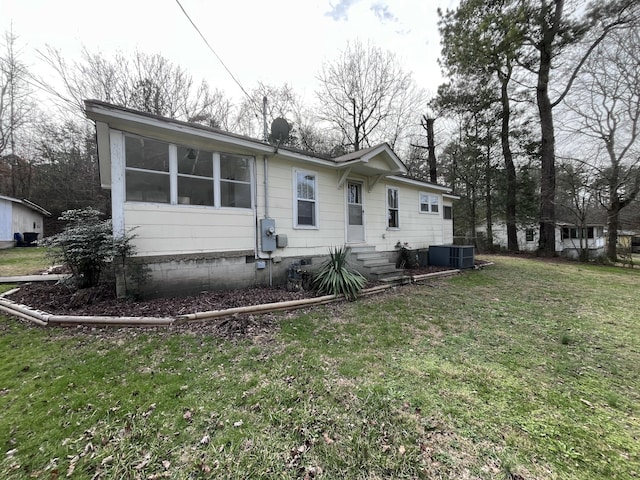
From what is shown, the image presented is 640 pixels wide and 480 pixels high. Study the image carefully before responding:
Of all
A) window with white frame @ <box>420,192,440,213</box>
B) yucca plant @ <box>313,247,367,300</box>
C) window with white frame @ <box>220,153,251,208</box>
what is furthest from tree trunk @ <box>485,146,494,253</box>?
window with white frame @ <box>220,153,251,208</box>

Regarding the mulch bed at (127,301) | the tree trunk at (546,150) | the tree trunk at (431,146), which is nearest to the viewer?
the mulch bed at (127,301)

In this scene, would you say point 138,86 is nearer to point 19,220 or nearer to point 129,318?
point 19,220

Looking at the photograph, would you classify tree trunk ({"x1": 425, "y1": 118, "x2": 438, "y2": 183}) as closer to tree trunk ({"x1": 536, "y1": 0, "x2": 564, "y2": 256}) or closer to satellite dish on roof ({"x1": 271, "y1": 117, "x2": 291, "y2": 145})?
tree trunk ({"x1": 536, "y1": 0, "x2": 564, "y2": 256})

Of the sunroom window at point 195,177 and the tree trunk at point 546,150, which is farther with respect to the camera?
the tree trunk at point 546,150

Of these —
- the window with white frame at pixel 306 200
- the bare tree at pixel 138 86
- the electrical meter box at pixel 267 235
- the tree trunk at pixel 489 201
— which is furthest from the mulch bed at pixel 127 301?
the tree trunk at pixel 489 201

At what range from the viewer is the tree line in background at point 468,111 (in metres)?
12.2

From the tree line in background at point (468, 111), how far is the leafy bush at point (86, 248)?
8561 millimetres

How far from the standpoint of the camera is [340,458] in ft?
5.96

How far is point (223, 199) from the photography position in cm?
577

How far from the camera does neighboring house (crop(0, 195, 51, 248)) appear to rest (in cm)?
1555

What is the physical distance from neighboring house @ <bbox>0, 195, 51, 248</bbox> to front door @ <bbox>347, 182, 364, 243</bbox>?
21.3 metres

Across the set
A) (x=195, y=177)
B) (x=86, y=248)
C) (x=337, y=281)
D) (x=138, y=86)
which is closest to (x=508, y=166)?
(x=337, y=281)

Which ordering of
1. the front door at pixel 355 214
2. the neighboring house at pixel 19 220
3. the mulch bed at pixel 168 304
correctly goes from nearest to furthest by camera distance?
the mulch bed at pixel 168 304, the front door at pixel 355 214, the neighboring house at pixel 19 220

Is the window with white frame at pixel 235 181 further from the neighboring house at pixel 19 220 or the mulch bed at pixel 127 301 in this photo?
the neighboring house at pixel 19 220
